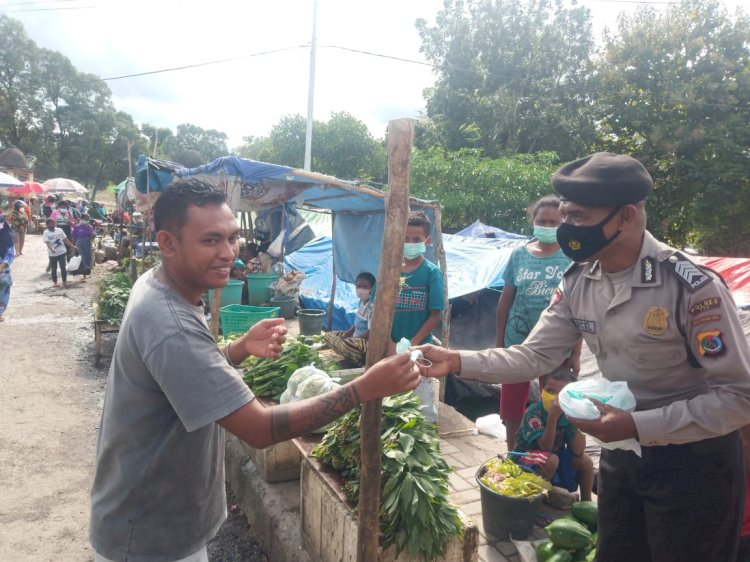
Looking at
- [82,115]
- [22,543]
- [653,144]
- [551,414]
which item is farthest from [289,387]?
[82,115]

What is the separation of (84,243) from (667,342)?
50.3ft

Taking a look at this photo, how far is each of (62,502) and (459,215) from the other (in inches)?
547

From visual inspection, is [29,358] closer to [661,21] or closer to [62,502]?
[62,502]

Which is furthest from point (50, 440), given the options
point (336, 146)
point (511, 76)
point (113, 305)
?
point (336, 146)

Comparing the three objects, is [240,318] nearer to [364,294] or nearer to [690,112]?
[364,294]

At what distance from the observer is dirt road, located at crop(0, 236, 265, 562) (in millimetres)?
3744

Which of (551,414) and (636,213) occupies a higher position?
(636,213)

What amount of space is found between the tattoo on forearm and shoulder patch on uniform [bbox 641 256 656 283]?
1.22 m

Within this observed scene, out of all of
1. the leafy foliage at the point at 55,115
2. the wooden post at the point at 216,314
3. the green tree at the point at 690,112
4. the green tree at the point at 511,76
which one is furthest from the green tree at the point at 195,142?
the wooden post at the point at 216,314

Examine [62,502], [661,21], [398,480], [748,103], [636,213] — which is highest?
[661,21]

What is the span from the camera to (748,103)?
16219mm

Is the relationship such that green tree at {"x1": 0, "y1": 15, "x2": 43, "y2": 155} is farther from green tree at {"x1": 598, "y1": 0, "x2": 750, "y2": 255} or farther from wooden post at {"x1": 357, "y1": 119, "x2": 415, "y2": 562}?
wooden post at {"x1": 357, "y1": 119, "x2": 415, "y2": 562}

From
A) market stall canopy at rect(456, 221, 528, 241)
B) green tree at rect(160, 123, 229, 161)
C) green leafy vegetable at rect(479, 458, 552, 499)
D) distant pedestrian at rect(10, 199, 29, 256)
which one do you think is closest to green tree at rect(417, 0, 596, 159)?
market stall canopy at rect(456, 221, 528, 241)

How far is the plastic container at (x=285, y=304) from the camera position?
992cm
